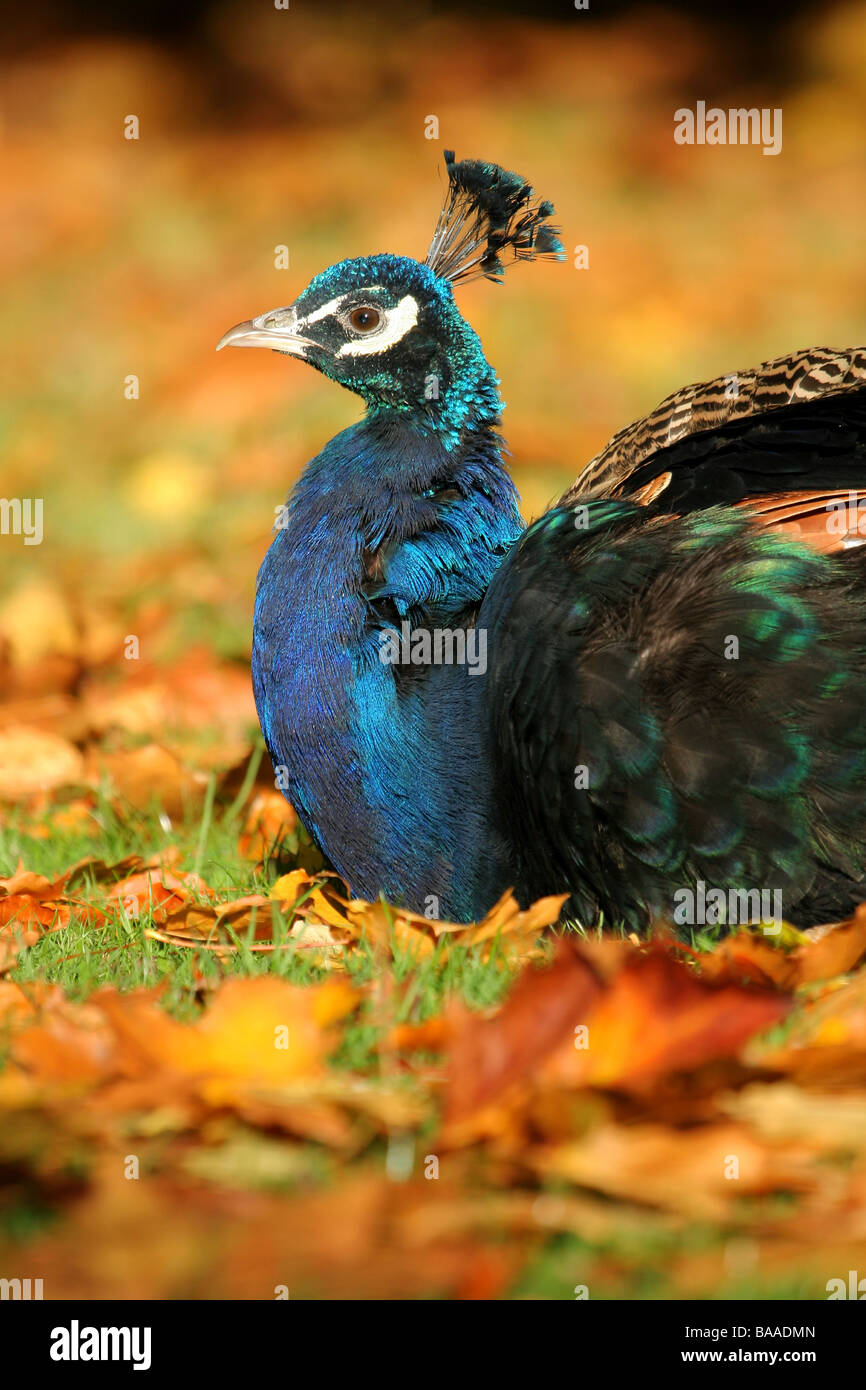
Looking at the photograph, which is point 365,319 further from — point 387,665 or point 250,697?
point 250,697

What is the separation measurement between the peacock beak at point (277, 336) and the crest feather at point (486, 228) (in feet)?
1.24

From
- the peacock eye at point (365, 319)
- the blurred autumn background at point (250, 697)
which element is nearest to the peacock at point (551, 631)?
the peacock eye at point (365, 319)

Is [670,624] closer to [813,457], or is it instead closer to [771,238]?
[813,457]

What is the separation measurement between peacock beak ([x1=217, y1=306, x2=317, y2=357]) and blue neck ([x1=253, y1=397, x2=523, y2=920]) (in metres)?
0.23

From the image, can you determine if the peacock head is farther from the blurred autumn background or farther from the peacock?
the blurred autumn background

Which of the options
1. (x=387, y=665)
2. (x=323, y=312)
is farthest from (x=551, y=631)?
(x=323, y=312)

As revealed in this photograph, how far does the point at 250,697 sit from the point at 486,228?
1607 millimetres

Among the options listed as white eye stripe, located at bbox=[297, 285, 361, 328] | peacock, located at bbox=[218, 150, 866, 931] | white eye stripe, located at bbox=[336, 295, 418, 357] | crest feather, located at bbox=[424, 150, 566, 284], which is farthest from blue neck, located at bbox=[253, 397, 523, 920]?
crest feather, located at bbox=[424, 150, 566, 284]

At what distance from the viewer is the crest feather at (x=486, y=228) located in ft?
11.3

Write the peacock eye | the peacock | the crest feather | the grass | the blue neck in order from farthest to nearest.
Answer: the crest feather, the peacock eye, the blue neck, the peacock, the grass

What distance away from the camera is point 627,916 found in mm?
2750

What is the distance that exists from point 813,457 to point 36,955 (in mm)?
1687

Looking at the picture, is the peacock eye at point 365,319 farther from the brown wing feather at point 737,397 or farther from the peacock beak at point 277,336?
the brown wing feather at point 737,397

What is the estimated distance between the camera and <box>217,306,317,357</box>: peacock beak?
3.31 meters
